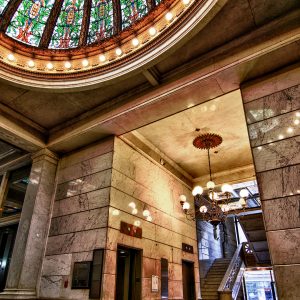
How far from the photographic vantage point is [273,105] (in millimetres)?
4660

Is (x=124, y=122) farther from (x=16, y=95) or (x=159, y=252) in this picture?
(x=159, y=252)

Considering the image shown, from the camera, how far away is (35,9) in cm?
626

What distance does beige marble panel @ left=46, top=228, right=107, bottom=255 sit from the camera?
5805 millimetres

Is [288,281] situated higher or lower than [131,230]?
lower

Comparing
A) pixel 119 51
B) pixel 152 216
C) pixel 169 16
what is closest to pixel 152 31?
pixel 169 16

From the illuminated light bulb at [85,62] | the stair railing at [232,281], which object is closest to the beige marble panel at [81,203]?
the illuminated light bulb at [85,62]

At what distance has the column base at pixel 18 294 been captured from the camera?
19.2ft

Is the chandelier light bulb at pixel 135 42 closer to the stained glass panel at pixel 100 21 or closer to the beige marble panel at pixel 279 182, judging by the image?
the stained glass panel at pixel 100 21

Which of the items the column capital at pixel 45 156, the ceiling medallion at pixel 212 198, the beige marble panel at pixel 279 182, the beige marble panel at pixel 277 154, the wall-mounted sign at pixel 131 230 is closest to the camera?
the beige marble panel at pixel 279 182

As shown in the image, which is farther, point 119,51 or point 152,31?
point 119,51

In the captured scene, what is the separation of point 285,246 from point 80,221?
439 centimetres

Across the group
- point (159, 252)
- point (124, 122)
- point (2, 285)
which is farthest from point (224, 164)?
point (2, 285)

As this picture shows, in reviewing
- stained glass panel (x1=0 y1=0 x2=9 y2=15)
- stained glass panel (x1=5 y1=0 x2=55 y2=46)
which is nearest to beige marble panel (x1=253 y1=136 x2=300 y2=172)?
stained glass panel (x1=5 y1=0 x2=55 y2=46)

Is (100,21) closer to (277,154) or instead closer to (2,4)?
(2,4)
